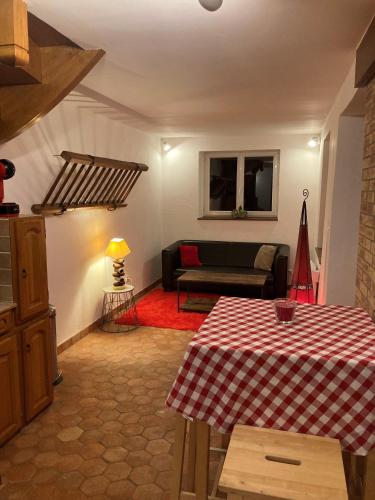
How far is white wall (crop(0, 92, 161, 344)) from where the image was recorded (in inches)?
129

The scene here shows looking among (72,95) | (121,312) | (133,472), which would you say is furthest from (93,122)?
(133,472)

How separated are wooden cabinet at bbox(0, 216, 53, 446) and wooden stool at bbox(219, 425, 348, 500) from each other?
5.16ft

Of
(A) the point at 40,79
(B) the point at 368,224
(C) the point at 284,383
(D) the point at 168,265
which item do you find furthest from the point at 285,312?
(D) the point at 168,265

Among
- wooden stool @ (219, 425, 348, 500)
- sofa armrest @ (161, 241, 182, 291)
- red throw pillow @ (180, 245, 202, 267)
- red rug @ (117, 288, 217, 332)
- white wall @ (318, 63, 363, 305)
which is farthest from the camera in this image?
red throw pillow @ (180, 245, 202, 267)

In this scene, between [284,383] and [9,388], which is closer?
[284,383]

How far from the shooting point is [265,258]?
5.79m

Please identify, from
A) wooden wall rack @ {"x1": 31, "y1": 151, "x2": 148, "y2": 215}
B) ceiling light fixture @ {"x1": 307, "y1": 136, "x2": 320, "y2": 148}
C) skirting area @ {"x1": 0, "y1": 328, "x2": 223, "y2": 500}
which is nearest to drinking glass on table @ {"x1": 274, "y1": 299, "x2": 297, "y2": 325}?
skirting area @ {"x1": 0, "y1": 328, "x2": 223, "y2": 500}

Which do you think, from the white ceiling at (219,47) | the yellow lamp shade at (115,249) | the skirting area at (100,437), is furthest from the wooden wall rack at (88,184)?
the skirting area at (100,437)

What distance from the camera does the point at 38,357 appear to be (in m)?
2.71

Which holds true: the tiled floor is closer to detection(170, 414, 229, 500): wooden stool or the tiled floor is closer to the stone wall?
detection(170, 414, 229, 500): wooden stool

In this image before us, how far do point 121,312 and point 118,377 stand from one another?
1.73 metres

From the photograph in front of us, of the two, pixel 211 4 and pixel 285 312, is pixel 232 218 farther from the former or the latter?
pixel 211 4

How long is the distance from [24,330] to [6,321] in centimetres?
19

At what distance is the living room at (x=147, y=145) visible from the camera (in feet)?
6.85
